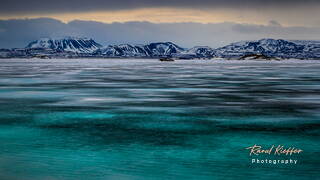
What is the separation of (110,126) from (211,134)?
4.57 meters

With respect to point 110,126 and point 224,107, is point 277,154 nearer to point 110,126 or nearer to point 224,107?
point 110,126

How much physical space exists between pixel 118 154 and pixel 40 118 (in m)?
9.26

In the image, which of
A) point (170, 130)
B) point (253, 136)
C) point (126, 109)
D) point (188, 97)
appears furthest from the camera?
point (188, 97)

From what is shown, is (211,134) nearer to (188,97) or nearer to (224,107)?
(224,107)

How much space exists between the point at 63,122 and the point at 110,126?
2522 mm

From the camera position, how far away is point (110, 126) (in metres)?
21.0

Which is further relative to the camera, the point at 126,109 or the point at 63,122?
the point at 126,109

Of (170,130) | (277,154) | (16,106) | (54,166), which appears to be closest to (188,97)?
(16,106)

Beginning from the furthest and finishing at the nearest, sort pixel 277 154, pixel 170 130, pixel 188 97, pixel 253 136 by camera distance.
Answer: pixel 188 97 → pixel 170 130 → pixel 253 136 → pixel 277 154

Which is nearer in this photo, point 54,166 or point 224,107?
point 54,166

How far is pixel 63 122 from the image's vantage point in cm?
2212

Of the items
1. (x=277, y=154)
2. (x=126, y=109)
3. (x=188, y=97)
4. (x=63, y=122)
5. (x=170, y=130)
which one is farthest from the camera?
(x=188, y=97)

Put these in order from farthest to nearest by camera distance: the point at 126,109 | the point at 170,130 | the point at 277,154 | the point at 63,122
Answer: the point at 126,109 < the point at 63,122 < the point at 170,130 < the point at 277,154

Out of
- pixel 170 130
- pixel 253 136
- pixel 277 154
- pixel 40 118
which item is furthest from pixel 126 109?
pixel 277 154
